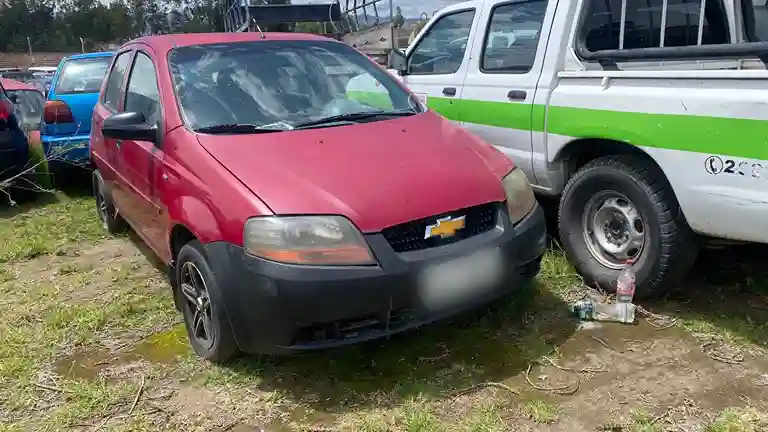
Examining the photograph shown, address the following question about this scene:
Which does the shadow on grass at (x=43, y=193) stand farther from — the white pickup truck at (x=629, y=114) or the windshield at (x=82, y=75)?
the white pickup truck at (x=629, y=114)

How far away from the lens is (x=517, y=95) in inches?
168

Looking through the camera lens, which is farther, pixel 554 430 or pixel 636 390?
pixel 636 390

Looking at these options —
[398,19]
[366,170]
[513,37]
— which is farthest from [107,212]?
[398,19]

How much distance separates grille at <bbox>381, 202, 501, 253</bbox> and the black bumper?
33mm

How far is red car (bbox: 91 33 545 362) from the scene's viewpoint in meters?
2.67

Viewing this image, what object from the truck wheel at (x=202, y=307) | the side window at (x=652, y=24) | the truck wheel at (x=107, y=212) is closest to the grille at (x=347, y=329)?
the truck wheel at (x=202, y=307)

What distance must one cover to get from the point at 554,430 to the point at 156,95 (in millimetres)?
2764

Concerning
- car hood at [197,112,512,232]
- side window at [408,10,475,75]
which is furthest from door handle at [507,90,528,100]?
car hood at [197,112,512,232]

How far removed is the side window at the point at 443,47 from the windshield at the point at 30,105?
545cm

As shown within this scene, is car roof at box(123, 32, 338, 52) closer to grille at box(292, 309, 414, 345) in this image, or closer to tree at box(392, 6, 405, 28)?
grille at box(292, 309, 414, 345)

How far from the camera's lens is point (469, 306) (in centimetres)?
298

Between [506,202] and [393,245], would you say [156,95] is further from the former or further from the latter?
[506,202]

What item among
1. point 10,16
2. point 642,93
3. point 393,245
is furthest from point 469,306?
point 10,16

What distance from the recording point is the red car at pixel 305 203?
267 cm
